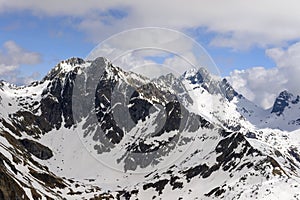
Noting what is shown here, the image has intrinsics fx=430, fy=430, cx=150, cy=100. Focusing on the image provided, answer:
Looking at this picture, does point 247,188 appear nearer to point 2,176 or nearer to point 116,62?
point 2,176

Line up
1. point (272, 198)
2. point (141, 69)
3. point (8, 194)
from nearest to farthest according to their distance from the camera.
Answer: point (141, 69), point (272, 198), point (8, 194)

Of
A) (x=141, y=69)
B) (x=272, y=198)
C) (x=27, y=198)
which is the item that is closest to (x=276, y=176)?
(x=272, y=198)

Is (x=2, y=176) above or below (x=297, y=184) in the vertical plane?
above

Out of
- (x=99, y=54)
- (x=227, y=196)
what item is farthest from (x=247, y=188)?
(x=99, y=54)

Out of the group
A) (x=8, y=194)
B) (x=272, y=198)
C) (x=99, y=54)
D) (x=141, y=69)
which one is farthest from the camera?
(x=8, y=194)

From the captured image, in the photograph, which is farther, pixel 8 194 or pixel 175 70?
pixel 8 194

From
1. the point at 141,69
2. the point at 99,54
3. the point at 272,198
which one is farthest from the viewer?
the point at 272,198

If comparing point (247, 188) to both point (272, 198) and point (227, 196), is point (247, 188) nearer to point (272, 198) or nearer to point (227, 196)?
point (227, 196)

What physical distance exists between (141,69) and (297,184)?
4440 inches

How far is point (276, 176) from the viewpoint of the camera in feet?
651

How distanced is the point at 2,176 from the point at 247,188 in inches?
4321

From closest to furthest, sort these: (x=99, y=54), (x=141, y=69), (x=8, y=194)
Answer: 1. (x=99, y=54)
2. (x=141, y=69)
3. (x=8, y=194)

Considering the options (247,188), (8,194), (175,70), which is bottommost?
(175,70)

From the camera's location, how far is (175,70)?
8831 centimetres
